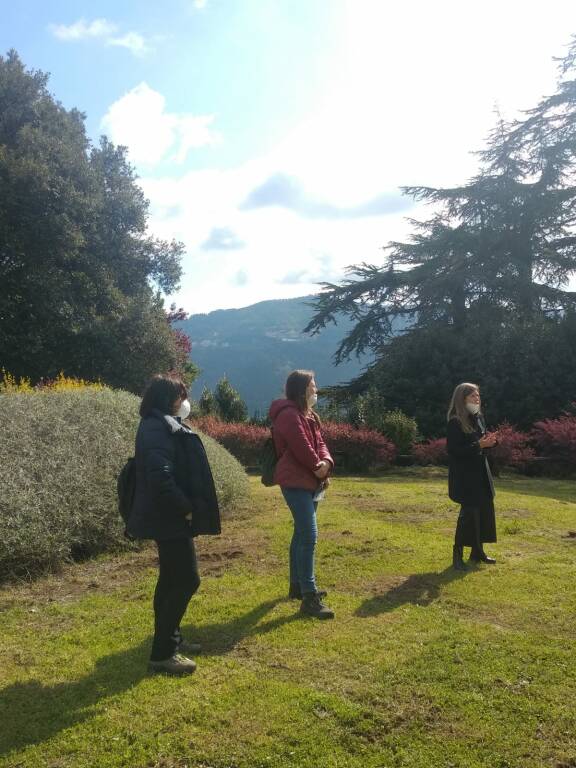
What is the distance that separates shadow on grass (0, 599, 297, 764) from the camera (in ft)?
10.4

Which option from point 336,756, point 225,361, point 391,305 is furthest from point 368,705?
point 225,361

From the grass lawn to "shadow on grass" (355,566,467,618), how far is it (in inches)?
0.8

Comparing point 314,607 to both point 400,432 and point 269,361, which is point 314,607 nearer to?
point 400,432

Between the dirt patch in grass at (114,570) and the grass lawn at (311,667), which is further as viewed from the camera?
the dirt patch in grass at (114,570)

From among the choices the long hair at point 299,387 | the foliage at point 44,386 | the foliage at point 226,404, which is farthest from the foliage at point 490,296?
the long hair at point 299,387

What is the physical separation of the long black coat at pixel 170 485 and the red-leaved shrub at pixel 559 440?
1175cm

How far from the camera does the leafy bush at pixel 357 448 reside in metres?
14.4

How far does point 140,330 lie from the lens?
22.3m

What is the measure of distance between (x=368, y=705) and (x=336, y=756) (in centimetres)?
47

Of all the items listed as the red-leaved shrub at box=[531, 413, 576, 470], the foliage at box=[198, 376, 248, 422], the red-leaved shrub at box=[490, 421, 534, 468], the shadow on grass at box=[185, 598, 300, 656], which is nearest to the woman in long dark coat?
the shadow on grass at box=[185, 598, 300, 656]

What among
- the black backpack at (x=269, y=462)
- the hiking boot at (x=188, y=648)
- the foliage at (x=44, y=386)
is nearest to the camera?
the hiking boot at (x=188, y=648)

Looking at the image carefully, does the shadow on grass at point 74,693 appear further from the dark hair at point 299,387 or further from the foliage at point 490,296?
the foliage at point 490,296

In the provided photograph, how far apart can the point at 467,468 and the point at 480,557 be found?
869 millimetres

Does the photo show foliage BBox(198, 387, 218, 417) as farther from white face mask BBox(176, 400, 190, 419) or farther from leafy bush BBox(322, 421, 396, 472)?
white face mask BBox(176, 400, 190, 419)
